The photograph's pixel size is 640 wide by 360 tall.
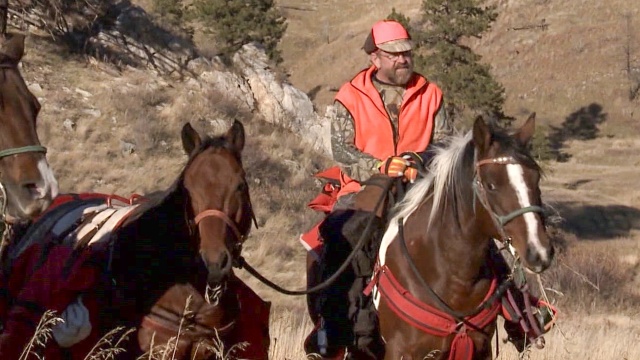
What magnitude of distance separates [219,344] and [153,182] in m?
13.2

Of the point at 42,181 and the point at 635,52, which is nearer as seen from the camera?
the point at 42,181

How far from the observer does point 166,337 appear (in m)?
5.82

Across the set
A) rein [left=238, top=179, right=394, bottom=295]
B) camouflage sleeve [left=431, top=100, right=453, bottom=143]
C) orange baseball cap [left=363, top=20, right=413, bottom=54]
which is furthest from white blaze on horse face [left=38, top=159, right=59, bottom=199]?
camouflage sleeve [left=431, top=100, right=453, bottom=143]

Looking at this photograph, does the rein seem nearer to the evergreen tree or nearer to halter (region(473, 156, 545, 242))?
halter (region(473, 156, 545, 242))

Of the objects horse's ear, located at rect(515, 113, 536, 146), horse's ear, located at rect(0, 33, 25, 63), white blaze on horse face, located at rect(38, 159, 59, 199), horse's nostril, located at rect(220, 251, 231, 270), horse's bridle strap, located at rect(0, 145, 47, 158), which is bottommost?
horse's nostril, located at rect(220, 251, 231, 270)

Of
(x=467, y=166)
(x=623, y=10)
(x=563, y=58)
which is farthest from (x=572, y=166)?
(x=467, y=166)

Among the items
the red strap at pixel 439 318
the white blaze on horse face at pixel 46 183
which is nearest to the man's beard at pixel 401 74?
the red strap at pixel 439 318

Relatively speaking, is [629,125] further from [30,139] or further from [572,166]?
[30,139]

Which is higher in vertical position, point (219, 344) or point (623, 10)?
point (219, 344)

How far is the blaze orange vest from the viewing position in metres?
7.37

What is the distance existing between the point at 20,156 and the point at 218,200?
140 cm

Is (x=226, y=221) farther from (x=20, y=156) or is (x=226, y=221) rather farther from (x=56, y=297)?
(x=20, y=156)

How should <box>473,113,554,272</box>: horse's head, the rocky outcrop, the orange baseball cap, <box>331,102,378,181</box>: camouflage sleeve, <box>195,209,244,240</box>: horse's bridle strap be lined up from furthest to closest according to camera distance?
the rocky outcrop < <box>331,102,378,181</box>: camouflage sleeve < the orange baseball cap < <box>473,113,554,272</box>: horse's head < <box>195,209,244,240</box>: horse's bridle strap

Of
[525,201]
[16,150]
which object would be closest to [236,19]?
[525,201]
